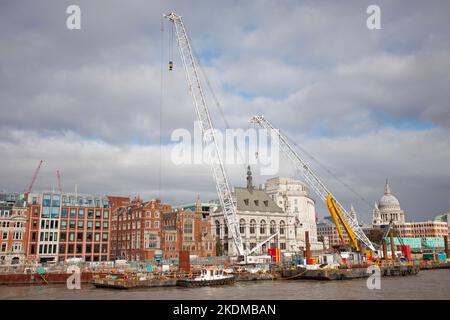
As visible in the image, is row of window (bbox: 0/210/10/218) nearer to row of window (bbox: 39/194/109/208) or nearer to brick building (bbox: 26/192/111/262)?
brick building (bbox: 26/192/111/262)

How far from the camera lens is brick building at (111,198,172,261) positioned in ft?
410

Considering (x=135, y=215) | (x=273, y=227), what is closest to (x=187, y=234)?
(x=135, y=215)

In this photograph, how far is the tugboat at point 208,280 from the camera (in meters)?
75.9

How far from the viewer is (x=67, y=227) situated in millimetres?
119750

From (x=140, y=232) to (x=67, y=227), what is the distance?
2016 cm

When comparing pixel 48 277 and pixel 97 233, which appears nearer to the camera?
pixel 48 277

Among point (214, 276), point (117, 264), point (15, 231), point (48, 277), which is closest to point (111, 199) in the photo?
point (15, 231)

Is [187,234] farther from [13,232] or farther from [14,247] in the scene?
[13,232]

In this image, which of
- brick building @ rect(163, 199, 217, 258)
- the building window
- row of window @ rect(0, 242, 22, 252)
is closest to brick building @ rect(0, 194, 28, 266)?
row of window @ rect(0, 242, 22, 252)

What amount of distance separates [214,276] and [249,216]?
81045 millimetres
